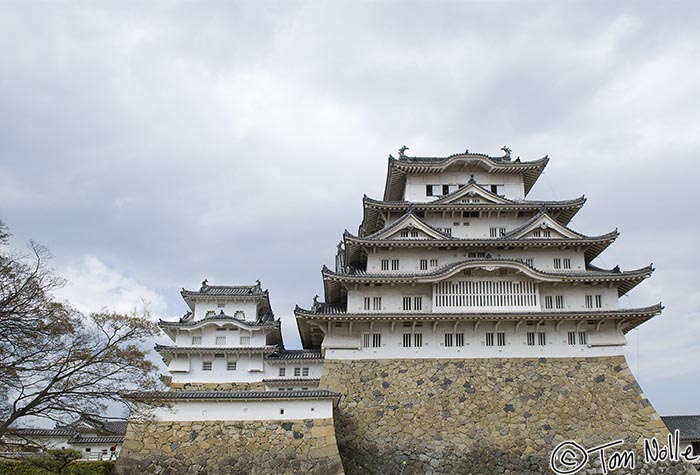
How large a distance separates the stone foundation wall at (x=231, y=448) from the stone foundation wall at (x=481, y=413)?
2.41 metres

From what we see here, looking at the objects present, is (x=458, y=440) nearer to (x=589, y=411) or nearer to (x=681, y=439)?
(x=589, y=411)

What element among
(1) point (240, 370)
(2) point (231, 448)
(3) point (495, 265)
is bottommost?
(2) point (231, 448)

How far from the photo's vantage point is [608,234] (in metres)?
29.5

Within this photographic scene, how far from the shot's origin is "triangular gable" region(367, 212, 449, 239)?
30031mm

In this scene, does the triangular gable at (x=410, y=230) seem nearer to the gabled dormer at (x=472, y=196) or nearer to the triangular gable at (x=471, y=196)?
the gabled dormer at (x=472, y=196)

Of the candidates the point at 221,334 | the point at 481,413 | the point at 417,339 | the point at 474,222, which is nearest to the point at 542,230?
the point at 474,222

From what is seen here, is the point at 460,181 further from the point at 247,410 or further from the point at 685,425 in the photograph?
the point at 247,410

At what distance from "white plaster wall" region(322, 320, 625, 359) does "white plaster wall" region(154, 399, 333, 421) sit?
15.1 feet

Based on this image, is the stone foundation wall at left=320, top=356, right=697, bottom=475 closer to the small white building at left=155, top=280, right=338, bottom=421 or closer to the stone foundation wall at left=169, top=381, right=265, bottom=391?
the small white building at left=155, top=280, right=338, bottom=421

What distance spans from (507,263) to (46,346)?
1916cm

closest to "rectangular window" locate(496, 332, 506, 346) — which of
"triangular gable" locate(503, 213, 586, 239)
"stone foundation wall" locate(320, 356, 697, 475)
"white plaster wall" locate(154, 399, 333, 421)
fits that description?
"stone foundation wall" locate(320, 356, 697, 475)

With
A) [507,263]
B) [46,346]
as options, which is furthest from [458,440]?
[46,346]
